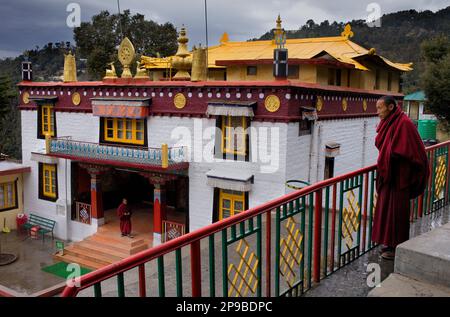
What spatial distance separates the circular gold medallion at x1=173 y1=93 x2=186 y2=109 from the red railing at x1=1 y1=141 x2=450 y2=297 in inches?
371

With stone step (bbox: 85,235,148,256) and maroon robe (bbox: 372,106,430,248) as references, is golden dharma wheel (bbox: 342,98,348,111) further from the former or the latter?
maroon robe (bbox: 372,106,430,248)

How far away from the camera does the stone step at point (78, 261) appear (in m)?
16.3

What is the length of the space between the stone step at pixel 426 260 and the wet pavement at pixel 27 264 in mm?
13381

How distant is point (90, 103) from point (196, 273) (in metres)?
17.2

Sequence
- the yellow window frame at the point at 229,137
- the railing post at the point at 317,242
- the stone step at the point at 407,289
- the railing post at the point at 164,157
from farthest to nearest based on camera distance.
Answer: the railing post at the point at 164,157, the yellow window frame at the point at 229,137, the railing post at the point at 317,242, the stone step at the point at 407,289

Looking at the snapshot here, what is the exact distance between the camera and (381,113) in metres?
4.59

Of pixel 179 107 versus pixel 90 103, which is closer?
pixel 179 107

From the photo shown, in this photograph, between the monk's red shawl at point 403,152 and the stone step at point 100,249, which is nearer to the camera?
the monk's red shawl at point 403,152

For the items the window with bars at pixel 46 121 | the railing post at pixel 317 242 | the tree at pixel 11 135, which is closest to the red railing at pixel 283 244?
the railing post at pixel 317 242

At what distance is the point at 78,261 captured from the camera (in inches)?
664

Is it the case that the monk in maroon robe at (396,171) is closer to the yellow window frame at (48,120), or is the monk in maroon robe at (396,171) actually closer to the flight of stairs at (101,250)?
the flight of stairs at (101,250)

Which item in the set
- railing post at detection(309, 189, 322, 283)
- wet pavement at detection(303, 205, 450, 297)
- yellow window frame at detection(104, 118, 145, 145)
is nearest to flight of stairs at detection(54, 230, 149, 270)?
yellow window frame at detection(104, 118, 145, 145)
